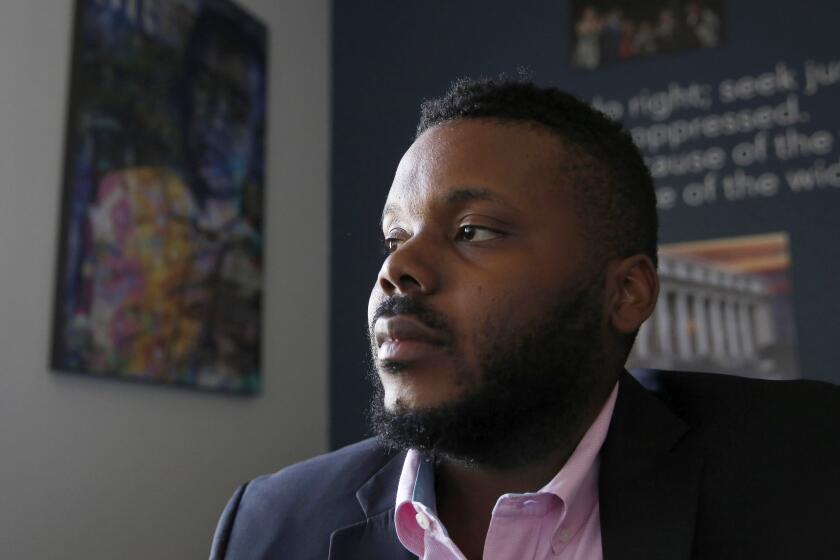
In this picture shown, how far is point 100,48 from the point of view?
208 cm

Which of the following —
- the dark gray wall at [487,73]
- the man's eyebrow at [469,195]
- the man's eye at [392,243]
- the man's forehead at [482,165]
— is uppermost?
the dark gray wall at [487,73]

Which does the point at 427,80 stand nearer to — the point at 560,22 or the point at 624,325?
the point at 560,22

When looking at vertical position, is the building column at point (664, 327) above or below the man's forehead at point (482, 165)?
below

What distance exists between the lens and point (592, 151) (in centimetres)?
98

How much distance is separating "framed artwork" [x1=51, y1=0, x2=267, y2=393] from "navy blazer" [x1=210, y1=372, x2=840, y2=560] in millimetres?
1078

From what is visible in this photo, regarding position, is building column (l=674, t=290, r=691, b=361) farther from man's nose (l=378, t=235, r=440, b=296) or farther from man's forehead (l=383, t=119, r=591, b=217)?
man's nose (l=378, t=235, r=440, b=296)

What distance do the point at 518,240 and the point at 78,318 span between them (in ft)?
4.46

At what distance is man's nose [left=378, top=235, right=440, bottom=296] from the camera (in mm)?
849

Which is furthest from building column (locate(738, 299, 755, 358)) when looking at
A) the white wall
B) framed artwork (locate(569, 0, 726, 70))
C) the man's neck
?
the man's neck

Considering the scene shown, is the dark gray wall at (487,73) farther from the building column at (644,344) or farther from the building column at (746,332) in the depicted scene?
the building column at (644,344)

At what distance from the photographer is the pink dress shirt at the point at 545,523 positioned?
0.86 meters

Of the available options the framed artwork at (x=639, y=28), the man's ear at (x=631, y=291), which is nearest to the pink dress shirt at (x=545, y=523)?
the man's ear at (x=631, y=291)

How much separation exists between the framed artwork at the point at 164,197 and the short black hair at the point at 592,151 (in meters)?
1.20

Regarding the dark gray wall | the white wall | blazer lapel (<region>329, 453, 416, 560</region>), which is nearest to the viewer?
blazer lapel (<region>329, 453, 416, 560</region>)
